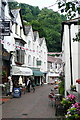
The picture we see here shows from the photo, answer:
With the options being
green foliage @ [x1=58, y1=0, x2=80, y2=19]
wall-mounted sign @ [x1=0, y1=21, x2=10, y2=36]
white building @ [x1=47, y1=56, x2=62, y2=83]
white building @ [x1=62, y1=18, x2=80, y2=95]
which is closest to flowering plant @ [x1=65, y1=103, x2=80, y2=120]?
green foliage @ [x1=58, y1=0, x2=80, y2=19]

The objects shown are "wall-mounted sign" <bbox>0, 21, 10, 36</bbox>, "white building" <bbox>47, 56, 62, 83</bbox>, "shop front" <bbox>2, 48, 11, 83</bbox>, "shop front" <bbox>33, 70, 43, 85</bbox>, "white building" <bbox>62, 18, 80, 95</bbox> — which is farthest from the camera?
"white building" <bbox>47, 56, 62, 83</bbox>

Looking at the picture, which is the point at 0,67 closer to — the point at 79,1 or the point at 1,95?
the point at 1,95

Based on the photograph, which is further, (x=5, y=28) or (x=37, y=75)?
(x=37, y=75)

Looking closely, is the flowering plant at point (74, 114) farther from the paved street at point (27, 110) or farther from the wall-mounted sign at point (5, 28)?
the wall-mounted sign at point (5, 28)

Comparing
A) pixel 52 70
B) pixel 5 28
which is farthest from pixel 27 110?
pixel 52 70

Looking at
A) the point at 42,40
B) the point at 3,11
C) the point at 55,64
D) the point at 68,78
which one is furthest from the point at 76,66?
the point at 55,64

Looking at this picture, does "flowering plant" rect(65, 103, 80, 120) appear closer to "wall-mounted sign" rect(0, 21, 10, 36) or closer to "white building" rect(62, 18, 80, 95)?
"white building" rect(62, 18, 80, 95)

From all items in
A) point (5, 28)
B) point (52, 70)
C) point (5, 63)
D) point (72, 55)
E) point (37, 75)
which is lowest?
point (52, 70)

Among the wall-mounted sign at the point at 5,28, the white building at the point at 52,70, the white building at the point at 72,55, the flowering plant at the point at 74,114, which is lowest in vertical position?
the white building at the point at 52,70

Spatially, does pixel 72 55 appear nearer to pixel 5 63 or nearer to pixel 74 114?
pixel 74 114

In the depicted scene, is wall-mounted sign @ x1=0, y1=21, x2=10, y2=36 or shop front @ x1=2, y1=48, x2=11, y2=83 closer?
wall-mounted sign @ x1=0, y1=21, x2=10, y2=36

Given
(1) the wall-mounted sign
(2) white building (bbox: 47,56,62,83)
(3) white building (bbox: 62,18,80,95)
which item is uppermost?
(1) the wall-mounted sign

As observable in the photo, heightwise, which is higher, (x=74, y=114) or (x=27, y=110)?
(x=74, y=114)

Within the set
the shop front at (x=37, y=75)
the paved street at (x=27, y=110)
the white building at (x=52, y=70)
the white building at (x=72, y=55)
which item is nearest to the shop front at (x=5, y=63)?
the paved street at (x=27, y=110)
